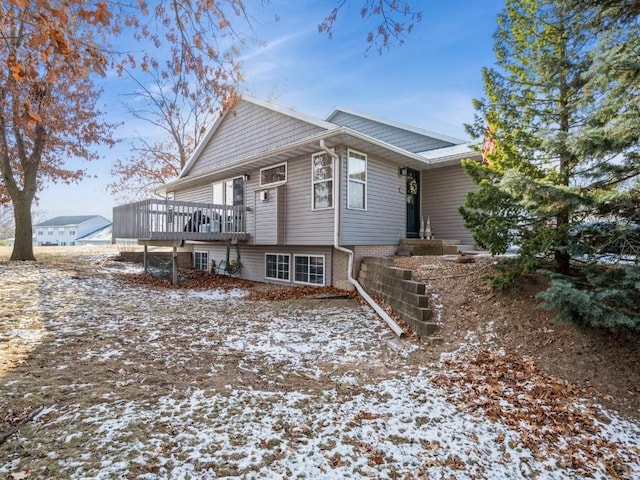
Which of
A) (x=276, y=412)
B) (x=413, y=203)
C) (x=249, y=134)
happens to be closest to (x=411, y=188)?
(x=413, y=203)

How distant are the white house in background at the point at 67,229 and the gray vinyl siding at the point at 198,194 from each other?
53809 mm

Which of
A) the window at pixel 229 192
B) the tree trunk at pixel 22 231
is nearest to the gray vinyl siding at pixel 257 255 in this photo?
the window at pixel 229 192

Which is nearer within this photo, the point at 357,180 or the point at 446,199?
the point at 357,180

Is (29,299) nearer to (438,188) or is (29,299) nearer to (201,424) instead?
(201,424)

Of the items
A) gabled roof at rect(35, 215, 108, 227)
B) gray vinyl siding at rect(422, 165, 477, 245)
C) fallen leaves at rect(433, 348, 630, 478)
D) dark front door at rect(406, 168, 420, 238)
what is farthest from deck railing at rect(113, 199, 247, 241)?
gabled roof at rect(35, 215, 108, 227)

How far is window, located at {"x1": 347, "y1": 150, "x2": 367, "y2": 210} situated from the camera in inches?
348

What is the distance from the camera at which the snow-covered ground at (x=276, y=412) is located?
2648 mm

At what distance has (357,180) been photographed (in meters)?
9.02

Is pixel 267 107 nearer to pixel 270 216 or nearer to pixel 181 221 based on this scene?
pixel 270 216

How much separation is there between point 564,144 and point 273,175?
7546 mm

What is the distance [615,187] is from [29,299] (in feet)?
33.8

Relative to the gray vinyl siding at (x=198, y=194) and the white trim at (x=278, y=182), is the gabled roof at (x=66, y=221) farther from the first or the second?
the white trim at (x=278, y=182)

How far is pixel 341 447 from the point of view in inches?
113

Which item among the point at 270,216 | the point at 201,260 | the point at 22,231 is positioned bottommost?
the point at 201,260
